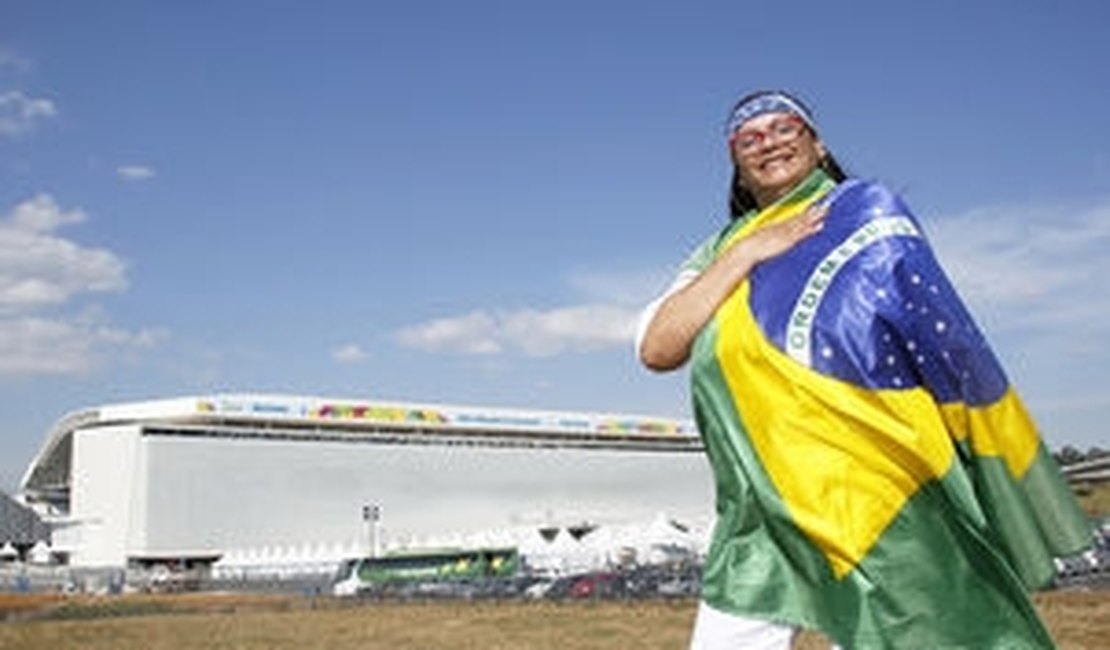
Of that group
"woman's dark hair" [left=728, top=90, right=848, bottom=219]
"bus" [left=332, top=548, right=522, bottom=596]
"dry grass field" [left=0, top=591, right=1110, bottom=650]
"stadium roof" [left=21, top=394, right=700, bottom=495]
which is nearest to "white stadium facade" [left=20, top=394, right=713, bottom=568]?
"stadium roof" [left=21, top=394, right=700, bottom=495]

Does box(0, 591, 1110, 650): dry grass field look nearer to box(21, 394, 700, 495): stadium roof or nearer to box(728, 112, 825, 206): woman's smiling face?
box(728, 112, 825, 206): woman's smiling face

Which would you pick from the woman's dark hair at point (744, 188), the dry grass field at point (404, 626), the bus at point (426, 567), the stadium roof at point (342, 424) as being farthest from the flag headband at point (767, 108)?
the stadium roof at point (342, 424)

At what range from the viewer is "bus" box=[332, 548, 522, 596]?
5053cm

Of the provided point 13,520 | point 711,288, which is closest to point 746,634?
point 711,288

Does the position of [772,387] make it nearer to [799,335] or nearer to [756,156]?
[799,335]

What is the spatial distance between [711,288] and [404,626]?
78.5 feet

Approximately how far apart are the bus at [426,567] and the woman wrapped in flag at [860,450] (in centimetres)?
4665

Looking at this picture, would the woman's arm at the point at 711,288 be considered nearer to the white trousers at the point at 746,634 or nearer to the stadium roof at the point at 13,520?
the white trousers at the point at 746,634

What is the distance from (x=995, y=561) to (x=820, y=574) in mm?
306

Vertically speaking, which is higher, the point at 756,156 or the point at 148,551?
the point at 756,156

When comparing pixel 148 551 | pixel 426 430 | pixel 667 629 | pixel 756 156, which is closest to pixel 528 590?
pixel 667 629

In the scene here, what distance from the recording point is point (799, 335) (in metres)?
2.39

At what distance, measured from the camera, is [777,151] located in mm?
2652

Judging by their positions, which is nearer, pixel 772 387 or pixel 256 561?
pixel 772 387
